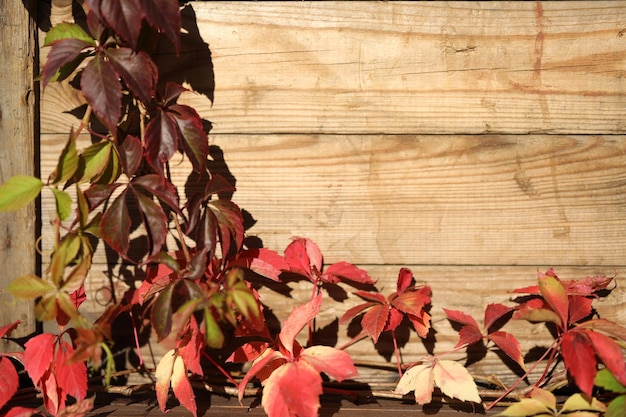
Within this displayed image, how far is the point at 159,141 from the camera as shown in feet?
3.08

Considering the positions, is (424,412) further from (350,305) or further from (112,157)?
(112,157)

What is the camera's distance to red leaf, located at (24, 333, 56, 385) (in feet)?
3.20

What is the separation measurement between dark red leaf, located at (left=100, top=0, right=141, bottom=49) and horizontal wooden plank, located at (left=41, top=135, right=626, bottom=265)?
0.29 meters

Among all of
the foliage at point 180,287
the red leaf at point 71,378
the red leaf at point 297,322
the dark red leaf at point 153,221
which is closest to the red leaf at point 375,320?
the foliage at point 180,287

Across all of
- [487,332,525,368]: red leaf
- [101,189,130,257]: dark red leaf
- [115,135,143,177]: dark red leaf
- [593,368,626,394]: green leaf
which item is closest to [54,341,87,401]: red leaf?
[101,189,130,257]: dark red leaf

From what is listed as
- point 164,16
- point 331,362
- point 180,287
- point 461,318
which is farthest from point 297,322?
point 164,16

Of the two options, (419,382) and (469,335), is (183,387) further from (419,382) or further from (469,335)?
(469,335)

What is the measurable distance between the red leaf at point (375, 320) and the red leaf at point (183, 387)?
319 mm

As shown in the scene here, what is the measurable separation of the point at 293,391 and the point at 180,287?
24 cm

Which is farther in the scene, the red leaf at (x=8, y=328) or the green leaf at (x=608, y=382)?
the red leaf at (x=8, y=328)

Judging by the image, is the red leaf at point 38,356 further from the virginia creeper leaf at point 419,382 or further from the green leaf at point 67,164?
the virginia creeper leaf at point 419,382

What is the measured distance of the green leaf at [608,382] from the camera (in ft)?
2.96

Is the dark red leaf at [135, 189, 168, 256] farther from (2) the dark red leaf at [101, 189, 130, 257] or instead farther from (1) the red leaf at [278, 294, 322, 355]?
(1) the red leaf at [278, 294, 322, 355]

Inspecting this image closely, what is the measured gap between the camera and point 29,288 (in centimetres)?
87
